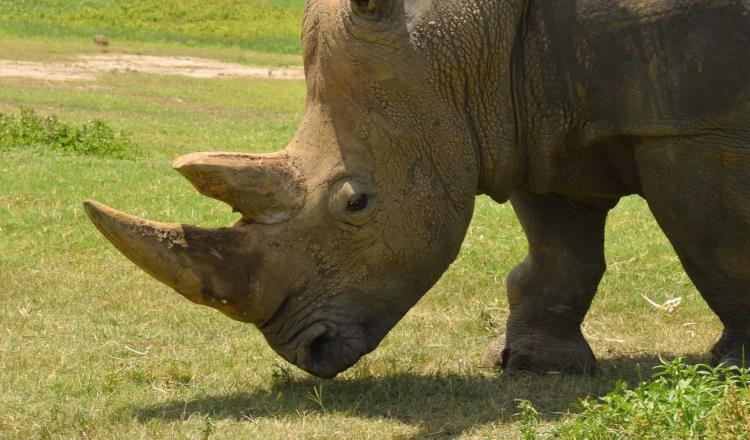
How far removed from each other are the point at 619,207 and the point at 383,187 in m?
5.83

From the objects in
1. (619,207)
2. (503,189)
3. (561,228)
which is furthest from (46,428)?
(619,207)

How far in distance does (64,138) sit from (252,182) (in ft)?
31.4

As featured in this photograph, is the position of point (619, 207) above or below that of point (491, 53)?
below

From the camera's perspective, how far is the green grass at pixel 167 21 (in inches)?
1517

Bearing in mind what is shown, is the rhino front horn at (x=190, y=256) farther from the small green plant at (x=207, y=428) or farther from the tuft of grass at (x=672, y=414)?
the tuft of grass at (x=672, y=414)

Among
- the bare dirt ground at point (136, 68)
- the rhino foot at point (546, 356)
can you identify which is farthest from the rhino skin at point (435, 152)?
the bare dirt ground at point (136, 68)

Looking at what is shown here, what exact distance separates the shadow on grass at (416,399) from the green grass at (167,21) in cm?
3138

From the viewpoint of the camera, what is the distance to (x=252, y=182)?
582 centimetres

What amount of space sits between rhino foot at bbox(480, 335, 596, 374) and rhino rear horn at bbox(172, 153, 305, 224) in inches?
67.0

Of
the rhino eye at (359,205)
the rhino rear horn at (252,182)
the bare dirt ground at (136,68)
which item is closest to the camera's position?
the rhino rear horn at (252,182)

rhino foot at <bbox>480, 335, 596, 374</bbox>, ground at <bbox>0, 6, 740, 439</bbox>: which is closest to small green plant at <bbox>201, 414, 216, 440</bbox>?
ground at <bbox>0, 6, 740, 439</bbox>

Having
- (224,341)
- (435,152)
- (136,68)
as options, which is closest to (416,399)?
(435,152)

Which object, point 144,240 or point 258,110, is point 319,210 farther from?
point 258,110

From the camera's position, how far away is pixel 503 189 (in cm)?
616
